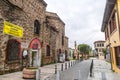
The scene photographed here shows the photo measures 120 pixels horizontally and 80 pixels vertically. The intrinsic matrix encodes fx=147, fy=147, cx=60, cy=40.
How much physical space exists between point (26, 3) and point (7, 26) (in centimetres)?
542

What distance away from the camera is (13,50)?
43.9 ft

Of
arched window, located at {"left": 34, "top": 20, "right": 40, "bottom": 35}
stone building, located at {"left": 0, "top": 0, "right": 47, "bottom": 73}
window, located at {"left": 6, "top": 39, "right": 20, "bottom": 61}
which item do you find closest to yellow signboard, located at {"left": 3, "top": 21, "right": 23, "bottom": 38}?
stone building, located at {"left": 0, "top": 0, "right": 47, "bottom": 73}

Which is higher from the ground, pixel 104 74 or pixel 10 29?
pixel 10 29

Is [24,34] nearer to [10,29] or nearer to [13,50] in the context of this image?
[13,50]

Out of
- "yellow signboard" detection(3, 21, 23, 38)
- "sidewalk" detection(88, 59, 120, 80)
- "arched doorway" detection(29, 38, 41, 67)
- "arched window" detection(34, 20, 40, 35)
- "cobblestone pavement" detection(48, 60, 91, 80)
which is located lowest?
"cobblestone pavement" detection(48, 60, 91, 80)

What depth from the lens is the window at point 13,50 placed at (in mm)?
12562

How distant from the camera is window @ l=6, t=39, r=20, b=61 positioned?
12.6 metres

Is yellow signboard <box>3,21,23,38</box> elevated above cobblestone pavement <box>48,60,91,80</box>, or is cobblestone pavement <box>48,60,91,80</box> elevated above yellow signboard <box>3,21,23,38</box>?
yellow signboard <box>3,21,23,38</box>

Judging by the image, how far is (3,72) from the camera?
11.7 m

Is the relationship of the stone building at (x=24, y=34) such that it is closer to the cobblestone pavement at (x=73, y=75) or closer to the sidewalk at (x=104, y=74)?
the cobblestone pavement at (x=73, y=75)

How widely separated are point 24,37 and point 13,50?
2217mm

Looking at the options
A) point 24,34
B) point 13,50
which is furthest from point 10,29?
point 24,34

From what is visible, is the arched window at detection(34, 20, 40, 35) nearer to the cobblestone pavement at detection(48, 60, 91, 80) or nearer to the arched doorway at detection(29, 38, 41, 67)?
the arched doorway at detection(29, 38, 41, 67)

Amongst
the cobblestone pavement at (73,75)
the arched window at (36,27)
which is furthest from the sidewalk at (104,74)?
the arched window at (36,27)
